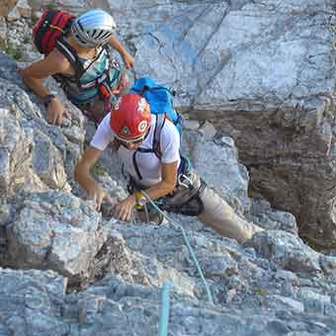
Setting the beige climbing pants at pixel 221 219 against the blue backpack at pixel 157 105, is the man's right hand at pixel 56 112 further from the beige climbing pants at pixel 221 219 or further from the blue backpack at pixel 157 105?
the beige climbing pants at pixel 221 219

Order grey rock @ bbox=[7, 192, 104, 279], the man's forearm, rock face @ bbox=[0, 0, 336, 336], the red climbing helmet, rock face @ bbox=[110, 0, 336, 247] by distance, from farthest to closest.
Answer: rock face @ bbox=[110, 0, 336, 247] < the man's forearm < the red climbing helmet < grey rock @ bbox=[7, 192, 104, 279] < rock face @ bbox=[0, 0, 336, 336]

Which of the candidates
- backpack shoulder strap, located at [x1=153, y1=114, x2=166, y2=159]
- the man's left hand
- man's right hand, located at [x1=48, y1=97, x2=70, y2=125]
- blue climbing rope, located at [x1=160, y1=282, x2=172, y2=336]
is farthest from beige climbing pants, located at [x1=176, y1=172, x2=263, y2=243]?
blue climbing rope, located at [x1=160, y1=282, x2=172, y2=336]

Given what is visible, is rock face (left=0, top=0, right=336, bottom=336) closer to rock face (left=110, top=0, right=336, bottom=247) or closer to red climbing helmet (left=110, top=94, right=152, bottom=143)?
rock face (left=110, top=0, right=336, bottom=247)

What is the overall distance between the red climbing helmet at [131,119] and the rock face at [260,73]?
25.3 feet

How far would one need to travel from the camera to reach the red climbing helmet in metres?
7.37

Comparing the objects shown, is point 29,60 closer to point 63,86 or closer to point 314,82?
point 63,86

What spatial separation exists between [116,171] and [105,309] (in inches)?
293

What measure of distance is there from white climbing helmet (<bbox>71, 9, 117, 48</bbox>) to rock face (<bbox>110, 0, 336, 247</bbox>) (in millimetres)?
5941

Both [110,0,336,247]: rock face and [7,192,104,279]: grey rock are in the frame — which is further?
[110,0,336,247]: rock face

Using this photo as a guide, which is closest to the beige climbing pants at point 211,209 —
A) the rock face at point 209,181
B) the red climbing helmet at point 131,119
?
the rock face at point 209,181

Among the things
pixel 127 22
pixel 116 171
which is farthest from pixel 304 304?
pixel 127 22

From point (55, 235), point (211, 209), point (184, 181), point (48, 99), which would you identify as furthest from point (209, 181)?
point (55, 235)

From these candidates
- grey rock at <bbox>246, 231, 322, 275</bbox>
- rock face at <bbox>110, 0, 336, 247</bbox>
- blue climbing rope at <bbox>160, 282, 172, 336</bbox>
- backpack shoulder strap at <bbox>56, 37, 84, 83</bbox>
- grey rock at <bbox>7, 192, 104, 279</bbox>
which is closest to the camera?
blue climbing rope at <bbox>160, 282, 172, 336</bbox>

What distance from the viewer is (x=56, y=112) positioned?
10086 millimetres
